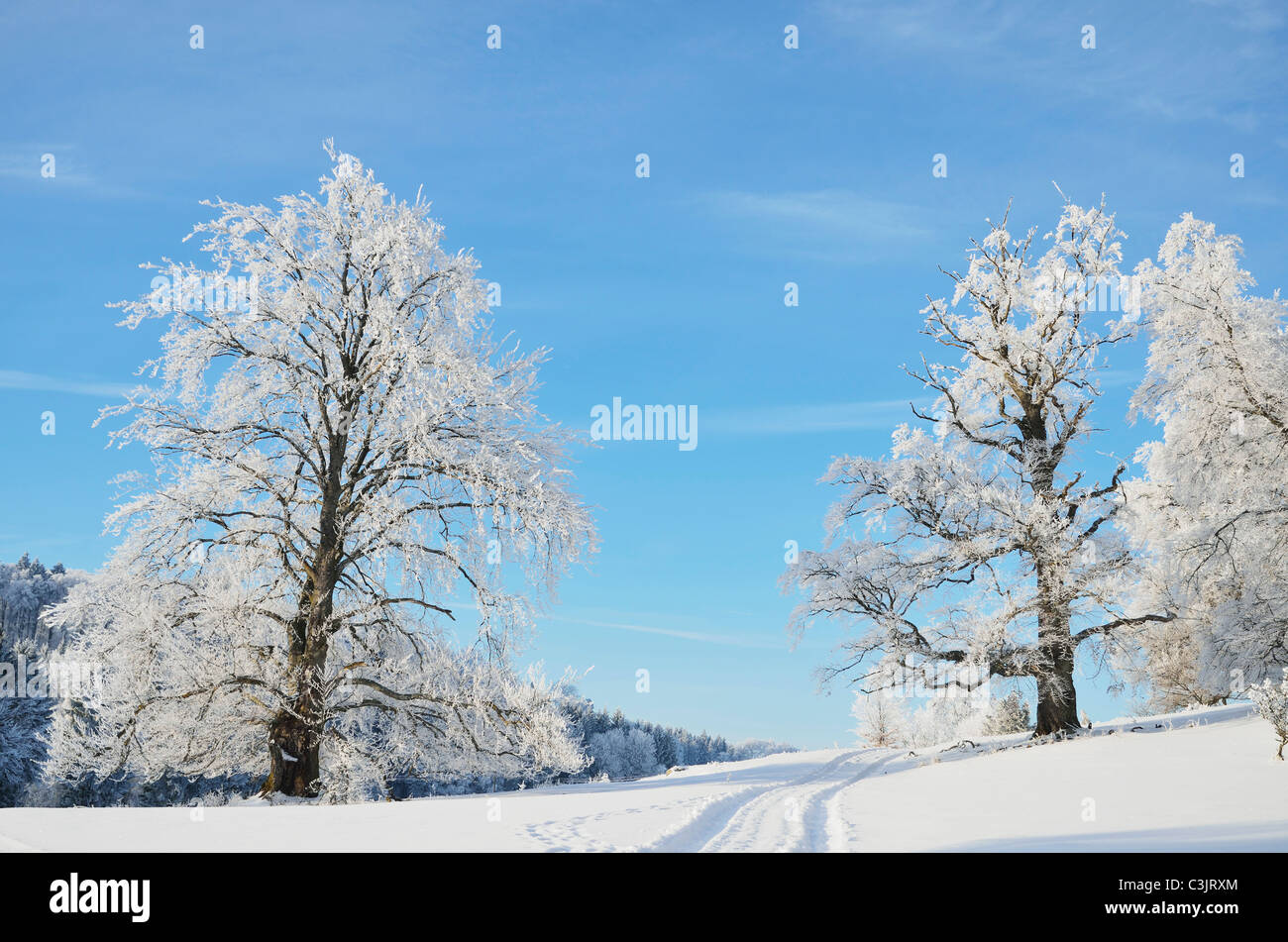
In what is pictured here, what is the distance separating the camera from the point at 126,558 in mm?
15055

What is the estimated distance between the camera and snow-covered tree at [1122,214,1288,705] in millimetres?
19250

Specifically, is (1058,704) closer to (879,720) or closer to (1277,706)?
(1277,706)

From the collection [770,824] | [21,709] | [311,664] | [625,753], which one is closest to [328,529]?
[311,664]

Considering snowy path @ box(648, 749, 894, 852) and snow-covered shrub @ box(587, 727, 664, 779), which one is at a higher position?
snowy path @ box(648, 749, 894, 852)

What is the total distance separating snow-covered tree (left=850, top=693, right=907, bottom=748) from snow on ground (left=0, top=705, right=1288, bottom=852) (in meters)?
38.6

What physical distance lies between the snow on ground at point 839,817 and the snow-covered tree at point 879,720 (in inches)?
1518

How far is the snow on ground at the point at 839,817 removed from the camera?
812 centimetres

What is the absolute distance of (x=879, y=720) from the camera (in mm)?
55250

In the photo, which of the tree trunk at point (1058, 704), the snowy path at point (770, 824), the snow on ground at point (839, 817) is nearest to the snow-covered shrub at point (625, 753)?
the tree trunk at point (1058, 704)

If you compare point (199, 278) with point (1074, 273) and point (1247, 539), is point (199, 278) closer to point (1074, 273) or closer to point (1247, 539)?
point (1074, 273)

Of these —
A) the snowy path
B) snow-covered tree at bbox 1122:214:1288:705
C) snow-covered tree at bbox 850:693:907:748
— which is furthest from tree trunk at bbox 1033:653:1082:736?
snow-covered tree at bbox 850:693:907:748

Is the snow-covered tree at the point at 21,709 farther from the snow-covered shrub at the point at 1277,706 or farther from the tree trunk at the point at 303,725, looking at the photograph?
the snow-covered shrub at the point at 1277,706

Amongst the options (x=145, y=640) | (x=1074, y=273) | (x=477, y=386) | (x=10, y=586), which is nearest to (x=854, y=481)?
(x=1074, y=273)

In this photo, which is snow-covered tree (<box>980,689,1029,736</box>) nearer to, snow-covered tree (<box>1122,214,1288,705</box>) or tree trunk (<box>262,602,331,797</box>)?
snow-covered tree (<box>1122,214,1288,705</box>)
